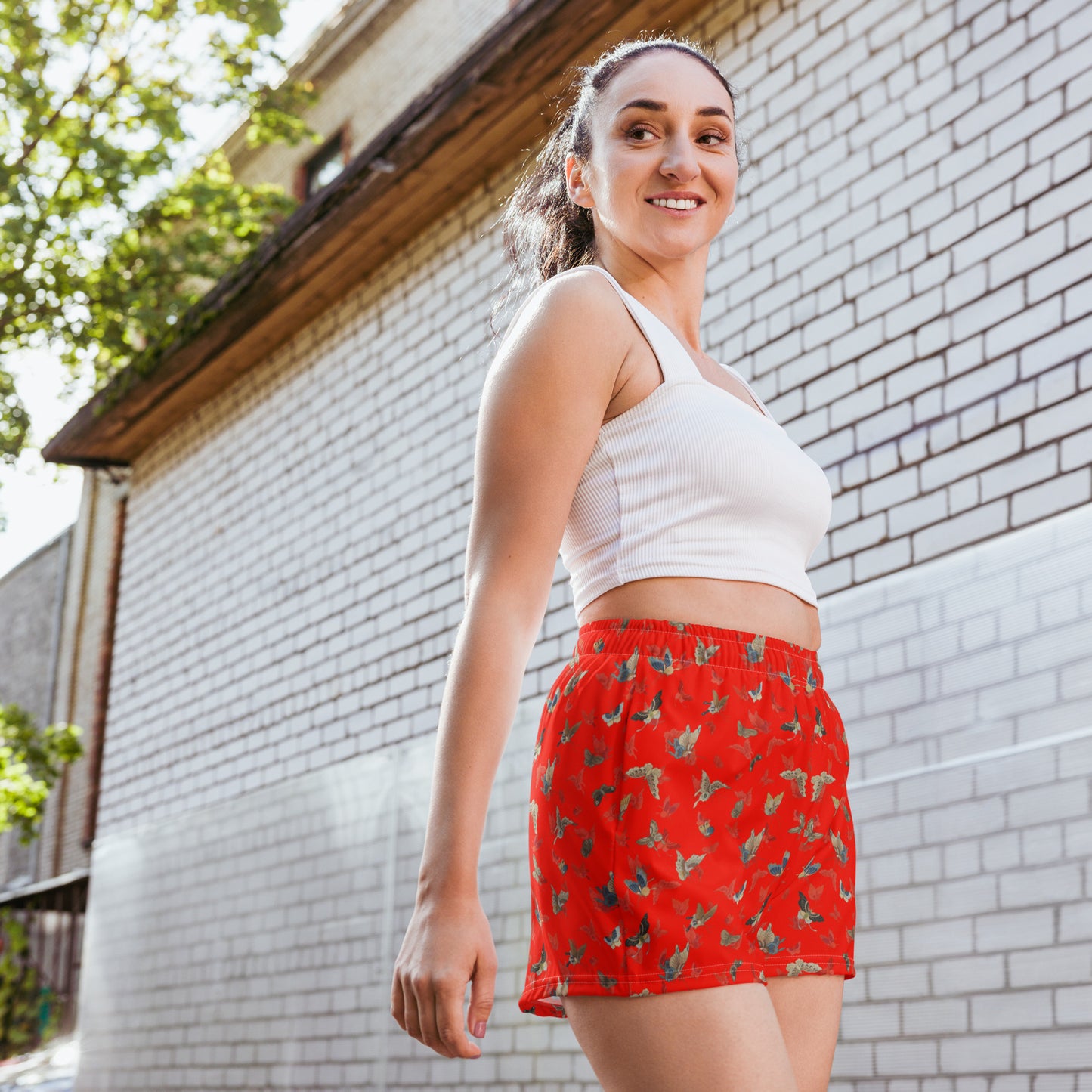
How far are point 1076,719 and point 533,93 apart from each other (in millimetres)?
4178

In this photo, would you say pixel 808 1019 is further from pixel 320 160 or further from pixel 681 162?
pixel 320 160

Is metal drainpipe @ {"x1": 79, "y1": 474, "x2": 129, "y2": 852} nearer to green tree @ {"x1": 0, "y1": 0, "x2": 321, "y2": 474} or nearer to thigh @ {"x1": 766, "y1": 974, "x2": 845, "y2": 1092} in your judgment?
green tree @ {"x1": 0, "y1": 0, "x2": 321, "y2": 474}

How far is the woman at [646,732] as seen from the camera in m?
1.48

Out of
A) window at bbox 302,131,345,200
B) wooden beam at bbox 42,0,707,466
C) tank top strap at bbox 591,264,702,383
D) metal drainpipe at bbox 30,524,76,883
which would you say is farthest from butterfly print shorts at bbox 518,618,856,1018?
metal drainpipe at bbox 30,524,76,883

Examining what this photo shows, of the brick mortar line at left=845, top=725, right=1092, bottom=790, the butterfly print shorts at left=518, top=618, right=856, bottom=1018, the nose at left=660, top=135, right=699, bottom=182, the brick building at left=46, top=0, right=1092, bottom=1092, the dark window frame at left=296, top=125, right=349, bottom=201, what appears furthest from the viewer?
the dark window frame at left=296, top=125, right=349, bottom=201

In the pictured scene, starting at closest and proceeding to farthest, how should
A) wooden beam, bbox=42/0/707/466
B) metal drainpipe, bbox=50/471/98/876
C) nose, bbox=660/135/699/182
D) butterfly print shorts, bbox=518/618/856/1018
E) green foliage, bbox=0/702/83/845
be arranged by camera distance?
butterfly print shorts, bbox=518/618/856/1018
nose, bbox=660/135/699/182
wooden beam, bbox=42/0/707/466
green foliage, bbox=0/702/83/845
metal drainpipe, bbox=50/471/98/876

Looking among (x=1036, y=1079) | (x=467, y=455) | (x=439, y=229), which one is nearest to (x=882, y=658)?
(x=1036, y=1079)

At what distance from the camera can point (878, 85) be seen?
16.5ft

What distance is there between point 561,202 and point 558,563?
4125 mm

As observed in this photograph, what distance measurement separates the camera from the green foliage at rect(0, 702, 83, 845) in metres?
11.5

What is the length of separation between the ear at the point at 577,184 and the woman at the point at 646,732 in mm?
345

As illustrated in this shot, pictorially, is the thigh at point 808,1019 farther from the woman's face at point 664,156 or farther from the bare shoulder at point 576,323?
the woman's face at point 664,156

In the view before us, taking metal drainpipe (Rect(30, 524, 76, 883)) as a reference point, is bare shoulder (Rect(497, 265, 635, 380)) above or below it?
below

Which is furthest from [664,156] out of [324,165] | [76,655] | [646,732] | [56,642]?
[56,642]
